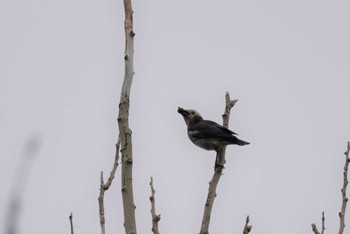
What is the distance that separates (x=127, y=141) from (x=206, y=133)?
579 cm

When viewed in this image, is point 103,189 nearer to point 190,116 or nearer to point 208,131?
point 208,131

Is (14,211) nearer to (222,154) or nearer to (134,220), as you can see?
(134,220)

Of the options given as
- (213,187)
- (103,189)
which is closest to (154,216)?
(103,189)

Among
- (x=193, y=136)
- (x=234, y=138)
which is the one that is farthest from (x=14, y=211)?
(x=193, y=136)

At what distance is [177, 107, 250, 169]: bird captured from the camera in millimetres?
8391

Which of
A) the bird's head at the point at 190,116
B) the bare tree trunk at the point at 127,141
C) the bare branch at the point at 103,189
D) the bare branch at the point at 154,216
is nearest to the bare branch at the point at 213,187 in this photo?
the bare branch at the point at 154,216

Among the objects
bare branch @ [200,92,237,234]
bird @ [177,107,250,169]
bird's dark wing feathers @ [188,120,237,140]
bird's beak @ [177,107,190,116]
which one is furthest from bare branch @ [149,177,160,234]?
bird's beak @ [177,107,190,116]

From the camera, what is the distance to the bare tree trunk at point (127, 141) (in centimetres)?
327

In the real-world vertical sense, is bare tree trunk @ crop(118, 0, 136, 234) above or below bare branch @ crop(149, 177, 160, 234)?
above

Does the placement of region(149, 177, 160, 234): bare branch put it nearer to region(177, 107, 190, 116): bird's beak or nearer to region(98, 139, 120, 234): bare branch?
region(98, 139, 120, 234): bare branch

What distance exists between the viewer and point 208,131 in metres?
9.15

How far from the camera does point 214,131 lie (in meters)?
8.93

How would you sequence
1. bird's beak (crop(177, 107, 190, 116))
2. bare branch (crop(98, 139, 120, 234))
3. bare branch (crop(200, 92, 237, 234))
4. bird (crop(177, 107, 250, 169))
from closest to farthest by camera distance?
bare branch (crop(98, 139, 120, 234)) < bare branch (crop(200, 92, 237, 234)) < bird (crop(177, 107, 250, 169)) < bird's beak (crop(177, 107, 190, 116))

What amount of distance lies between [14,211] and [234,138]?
6943 mm
